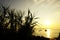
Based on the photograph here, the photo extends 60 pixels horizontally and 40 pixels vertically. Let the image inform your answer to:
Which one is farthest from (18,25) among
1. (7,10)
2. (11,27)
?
(7,10)

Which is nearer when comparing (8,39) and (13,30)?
(8,39)

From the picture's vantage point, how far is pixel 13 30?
12578mm

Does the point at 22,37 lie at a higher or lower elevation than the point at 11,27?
lower

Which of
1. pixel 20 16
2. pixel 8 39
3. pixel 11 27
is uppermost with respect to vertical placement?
pixel 20 16

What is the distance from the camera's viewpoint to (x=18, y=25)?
1328 cm

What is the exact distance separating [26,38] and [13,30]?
1.28 m

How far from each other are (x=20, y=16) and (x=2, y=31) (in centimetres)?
214

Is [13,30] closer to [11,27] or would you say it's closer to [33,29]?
[11,27]

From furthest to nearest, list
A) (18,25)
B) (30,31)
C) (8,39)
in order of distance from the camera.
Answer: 1. (18,25)
2. (30,31)
3. (8,39)

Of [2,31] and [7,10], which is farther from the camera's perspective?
[7,10]

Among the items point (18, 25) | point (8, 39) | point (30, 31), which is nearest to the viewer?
point (8, 39)

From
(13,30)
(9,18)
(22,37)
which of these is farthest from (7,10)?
(22,37)

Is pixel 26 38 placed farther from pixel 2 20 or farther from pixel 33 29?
pixel 2 20

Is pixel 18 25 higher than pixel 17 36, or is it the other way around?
pixel 18 25
